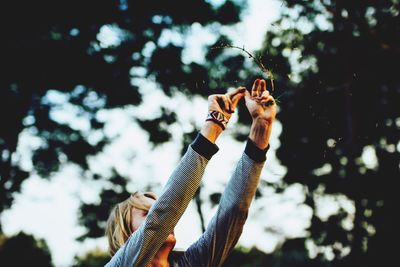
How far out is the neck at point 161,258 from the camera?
2119mm

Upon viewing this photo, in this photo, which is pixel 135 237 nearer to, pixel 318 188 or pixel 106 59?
pixel 106 59

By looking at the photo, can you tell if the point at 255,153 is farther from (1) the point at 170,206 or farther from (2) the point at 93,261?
(2) the point at 93,261

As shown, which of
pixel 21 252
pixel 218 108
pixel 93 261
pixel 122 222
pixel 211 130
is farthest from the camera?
pixel 93 261

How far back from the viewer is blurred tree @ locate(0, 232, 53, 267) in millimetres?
18625

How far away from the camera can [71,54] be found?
9680mm

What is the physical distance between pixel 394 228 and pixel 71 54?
36.8ft

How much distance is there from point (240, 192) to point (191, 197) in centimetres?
49

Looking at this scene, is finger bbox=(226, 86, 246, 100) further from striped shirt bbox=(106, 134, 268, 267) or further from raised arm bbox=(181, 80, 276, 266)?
striped shirt bbox=(106, 134, 268, 267)

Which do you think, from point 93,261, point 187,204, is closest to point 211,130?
point 187,204

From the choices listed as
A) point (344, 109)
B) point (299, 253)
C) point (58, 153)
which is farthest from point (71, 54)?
point (299, 253)

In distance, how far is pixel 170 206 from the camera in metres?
1.53

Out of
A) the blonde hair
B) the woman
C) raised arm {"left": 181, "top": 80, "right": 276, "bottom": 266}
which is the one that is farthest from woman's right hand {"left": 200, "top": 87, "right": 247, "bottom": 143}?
the blonde hair

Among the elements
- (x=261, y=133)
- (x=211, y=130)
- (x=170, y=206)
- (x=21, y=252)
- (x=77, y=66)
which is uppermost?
(x=77, y=66)

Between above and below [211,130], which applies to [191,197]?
below
